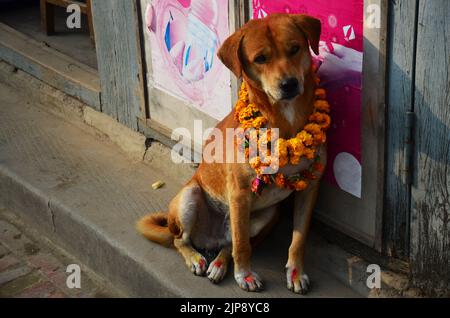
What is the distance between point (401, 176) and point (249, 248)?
1.02 m

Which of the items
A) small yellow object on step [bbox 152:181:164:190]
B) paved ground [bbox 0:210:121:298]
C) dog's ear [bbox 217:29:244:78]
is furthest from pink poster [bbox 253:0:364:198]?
paved ground [bbox 0:210:121:298]

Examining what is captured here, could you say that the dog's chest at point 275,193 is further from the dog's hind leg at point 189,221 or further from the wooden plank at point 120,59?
the wooden plank at point 120,59

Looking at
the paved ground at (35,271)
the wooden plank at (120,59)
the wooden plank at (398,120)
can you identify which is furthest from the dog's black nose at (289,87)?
the wooden plank at (120,59)

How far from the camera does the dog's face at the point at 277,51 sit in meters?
4.11

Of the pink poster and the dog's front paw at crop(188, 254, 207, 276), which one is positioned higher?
the pink poster

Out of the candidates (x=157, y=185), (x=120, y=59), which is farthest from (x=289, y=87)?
(x=120, y=59)

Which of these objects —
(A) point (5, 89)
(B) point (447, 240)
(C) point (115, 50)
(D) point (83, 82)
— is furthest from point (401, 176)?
(A) point (5, 89)

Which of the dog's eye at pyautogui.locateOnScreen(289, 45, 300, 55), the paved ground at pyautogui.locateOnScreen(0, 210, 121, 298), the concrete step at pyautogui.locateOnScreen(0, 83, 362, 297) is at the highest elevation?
the dog's eye at pyautogui.locateOnScreen(289, 45, 300, 55)

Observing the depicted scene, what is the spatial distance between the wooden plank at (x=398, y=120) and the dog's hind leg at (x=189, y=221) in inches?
44.3

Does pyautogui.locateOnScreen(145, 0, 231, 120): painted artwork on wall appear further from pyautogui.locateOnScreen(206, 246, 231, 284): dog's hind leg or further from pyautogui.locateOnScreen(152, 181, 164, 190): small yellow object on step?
pyautogui.locateOnScreen(206, 246, 231, 284): dog's hind leg

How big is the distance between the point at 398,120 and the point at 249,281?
129 cm

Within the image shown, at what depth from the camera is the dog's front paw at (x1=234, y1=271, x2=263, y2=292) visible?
4.60 meters

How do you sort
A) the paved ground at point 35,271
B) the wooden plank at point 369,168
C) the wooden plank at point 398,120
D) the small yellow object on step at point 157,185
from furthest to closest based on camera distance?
the small yellow object on step at point 157,185 → the paved ground at point 35,271 → the wooden plank at point 369,168 → the wooden plank at point 398,120
